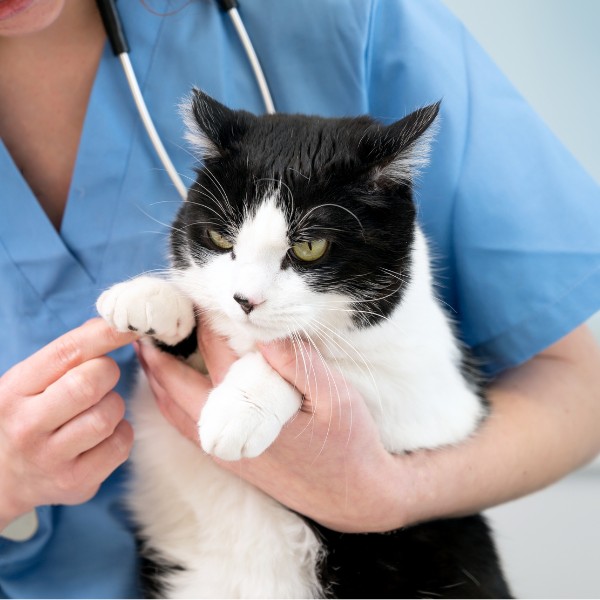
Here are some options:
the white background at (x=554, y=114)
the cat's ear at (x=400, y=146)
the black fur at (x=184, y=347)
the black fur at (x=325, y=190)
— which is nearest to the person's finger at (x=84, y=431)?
the black fur at (x=184, y=347)

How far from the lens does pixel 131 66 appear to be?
38.2 inches

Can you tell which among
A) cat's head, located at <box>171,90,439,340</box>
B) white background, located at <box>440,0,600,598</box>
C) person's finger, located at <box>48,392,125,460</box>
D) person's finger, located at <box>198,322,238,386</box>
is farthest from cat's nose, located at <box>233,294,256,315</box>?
white background, located at <box>440,0,600,598</box>

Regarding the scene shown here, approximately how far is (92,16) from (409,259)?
0.61 metres

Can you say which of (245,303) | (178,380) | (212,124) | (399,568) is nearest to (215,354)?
(178,380)

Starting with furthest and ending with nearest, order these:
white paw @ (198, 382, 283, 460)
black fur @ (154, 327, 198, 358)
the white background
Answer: the white background → black fur @ (154, 327, 198, 358) → white paw @ (198, 382, 283, 460)

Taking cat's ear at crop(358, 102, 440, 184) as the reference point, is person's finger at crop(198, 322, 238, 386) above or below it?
below

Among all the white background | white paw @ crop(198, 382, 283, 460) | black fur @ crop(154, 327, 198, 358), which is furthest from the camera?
the white background

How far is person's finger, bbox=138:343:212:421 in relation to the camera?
2.84ft

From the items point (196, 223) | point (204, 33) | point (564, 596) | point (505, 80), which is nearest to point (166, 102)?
point (204, 33)

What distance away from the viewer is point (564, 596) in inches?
50.3

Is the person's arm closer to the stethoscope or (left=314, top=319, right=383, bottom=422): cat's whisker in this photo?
(left=314, top=319, right=383, bottom=422): cat's whisker

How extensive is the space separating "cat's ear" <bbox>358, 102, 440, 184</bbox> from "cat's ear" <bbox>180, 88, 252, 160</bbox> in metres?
0.15

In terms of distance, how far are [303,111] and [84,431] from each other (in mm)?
570

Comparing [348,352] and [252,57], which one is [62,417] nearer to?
[348,352]
